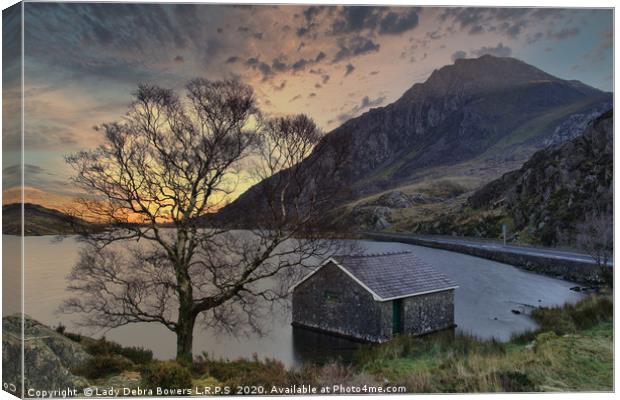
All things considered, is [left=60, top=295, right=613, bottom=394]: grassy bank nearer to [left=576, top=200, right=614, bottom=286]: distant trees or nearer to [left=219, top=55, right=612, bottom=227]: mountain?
[left=576, top=200, right=614, bottom=286]: distant trees

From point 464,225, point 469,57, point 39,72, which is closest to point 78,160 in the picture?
point 39,72

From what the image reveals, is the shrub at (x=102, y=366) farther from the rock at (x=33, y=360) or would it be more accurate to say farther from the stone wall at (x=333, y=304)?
the stone wall at (x=333, y=304)

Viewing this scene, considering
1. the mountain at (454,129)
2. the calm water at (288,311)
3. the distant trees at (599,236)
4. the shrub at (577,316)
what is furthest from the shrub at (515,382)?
the mountain at (454,129)

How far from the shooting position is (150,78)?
356 inches

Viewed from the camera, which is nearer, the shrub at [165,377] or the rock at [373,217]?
the shrub at [165,377]

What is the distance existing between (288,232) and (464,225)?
823 cm

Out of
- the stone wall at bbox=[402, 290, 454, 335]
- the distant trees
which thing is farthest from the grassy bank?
the distant trees

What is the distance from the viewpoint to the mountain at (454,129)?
10141mm

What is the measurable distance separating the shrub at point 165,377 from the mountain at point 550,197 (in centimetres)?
864

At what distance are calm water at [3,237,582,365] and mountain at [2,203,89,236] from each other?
0.56 ft

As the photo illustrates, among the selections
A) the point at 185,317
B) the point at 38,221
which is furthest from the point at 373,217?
the point at 38,221

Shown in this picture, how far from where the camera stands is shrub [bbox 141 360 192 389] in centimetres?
815

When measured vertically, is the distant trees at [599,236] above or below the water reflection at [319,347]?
above

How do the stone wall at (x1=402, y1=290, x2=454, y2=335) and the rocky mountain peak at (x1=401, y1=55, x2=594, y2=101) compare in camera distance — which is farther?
the stone wall at (x1=402, y1=290, x2=454, y2=335)
